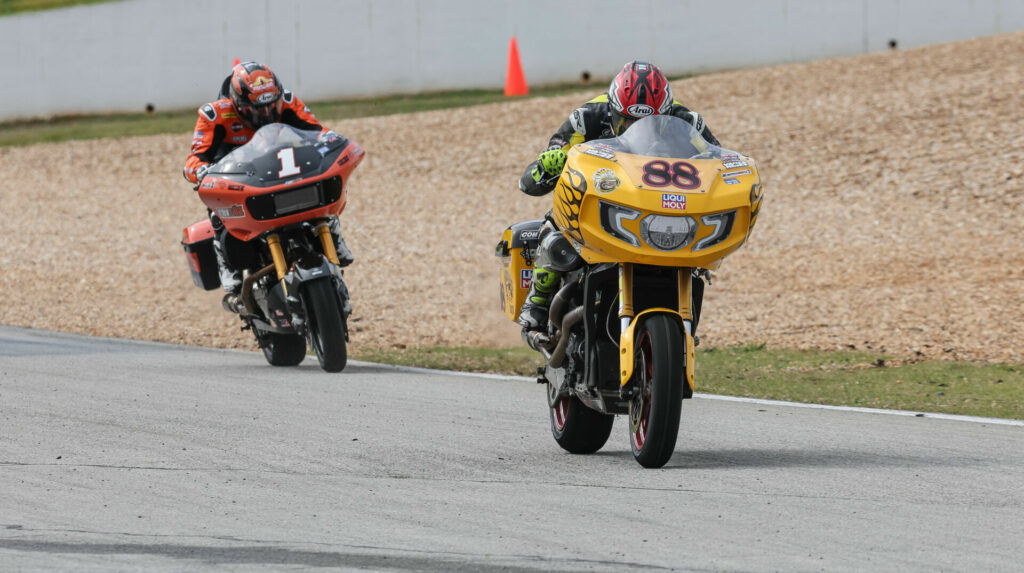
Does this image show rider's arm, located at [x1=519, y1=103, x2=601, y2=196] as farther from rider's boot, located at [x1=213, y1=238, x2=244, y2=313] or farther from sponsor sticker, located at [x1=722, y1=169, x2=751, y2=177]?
rider's boot, located at [x1=213, y1=238, x2=244, y2=313]

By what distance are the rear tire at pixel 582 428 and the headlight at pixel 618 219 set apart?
1.17 m

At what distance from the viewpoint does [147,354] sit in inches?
512

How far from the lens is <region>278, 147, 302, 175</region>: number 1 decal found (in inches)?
450

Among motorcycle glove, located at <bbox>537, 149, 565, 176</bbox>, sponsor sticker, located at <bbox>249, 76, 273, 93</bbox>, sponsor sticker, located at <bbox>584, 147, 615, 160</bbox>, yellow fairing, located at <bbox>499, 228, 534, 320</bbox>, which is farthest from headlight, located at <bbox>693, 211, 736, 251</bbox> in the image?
sponsor sticker, located at <bbox>249, 76, 273, 93</bbox>

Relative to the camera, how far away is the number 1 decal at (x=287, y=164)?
37.5 feet

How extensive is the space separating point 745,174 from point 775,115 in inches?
640

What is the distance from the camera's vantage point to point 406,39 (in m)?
29.9

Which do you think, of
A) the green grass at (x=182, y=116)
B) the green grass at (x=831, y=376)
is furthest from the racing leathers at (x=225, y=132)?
the green grass at (x=182, y=116)

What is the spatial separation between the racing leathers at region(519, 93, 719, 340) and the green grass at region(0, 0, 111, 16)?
26423mm

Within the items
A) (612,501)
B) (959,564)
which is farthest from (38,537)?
(959,564)

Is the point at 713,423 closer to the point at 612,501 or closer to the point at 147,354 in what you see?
the point at 612,501

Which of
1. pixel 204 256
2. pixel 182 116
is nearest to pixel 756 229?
pixel 204 256

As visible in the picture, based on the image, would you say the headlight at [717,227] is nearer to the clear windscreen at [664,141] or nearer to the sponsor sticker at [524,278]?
the clear windscreen at [664,141]

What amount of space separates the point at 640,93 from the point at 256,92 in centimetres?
512
